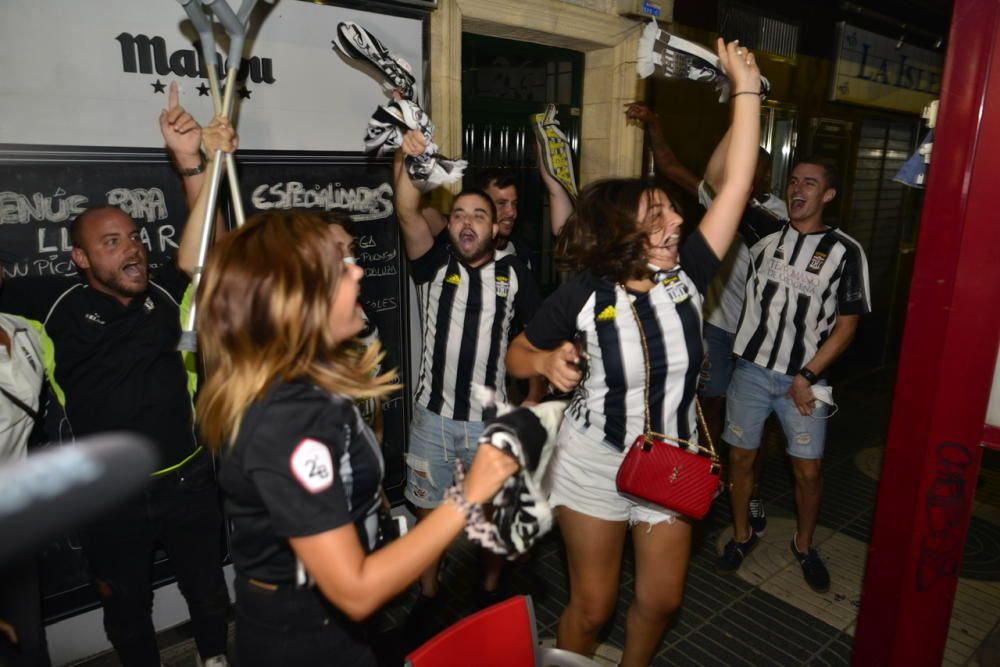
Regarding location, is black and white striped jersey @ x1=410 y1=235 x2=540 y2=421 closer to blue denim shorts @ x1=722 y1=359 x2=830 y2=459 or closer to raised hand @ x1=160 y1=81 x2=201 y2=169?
raised hand @ x1=160 y1=81 x2=201 y2=169

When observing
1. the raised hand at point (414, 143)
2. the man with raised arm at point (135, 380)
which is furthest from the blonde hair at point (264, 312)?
the raised hand at point (414, 143)

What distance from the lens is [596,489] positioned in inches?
101

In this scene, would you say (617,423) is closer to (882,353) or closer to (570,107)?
Answer: (570,107)

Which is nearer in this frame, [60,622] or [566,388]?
[566,388]

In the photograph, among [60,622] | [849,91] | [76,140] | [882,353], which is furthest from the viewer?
[882,353]

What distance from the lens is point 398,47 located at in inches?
154

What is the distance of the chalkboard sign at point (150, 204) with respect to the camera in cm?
288

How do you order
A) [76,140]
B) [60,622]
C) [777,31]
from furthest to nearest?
[777,31] < [60,622] < [76,140]

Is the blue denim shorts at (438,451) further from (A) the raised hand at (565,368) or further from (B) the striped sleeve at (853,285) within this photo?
(B) the striped sleeve at (853,285)

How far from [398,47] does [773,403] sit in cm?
297

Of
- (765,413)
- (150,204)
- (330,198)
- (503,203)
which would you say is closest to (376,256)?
(330,198)

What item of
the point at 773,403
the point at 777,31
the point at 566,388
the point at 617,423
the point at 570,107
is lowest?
the point at 773,403

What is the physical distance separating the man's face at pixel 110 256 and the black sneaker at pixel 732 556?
11.3 feet

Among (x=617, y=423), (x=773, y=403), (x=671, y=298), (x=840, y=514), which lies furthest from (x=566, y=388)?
(x=840, y=514)
